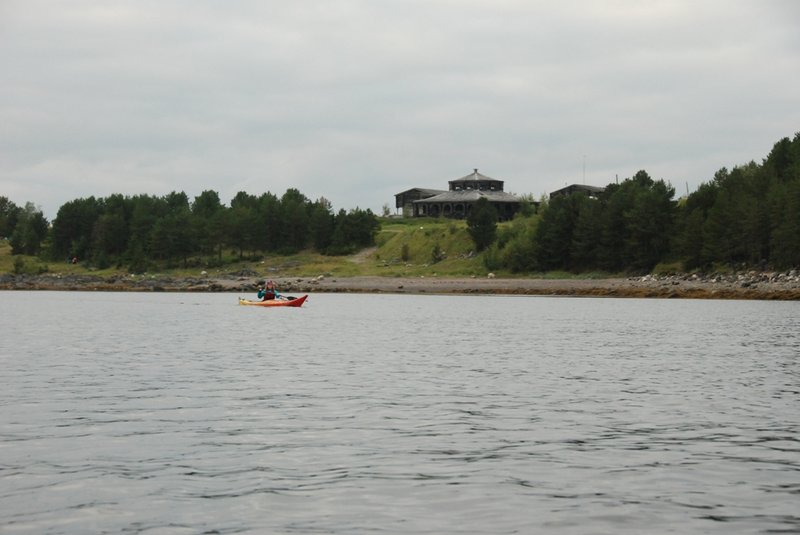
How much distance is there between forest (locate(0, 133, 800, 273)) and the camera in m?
96.1

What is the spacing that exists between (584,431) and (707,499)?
232 inches

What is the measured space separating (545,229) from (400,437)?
97.5m

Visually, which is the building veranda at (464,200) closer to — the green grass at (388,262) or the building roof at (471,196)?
the building roof at (471,196)

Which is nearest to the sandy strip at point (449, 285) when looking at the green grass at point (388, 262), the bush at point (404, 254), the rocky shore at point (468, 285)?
the rocky shore at point (468, 285)

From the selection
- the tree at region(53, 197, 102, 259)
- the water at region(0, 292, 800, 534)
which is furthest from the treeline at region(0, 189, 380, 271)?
the water at region(0, 292, 800, 534)

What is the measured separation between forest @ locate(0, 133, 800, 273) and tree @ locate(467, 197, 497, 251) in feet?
0.47

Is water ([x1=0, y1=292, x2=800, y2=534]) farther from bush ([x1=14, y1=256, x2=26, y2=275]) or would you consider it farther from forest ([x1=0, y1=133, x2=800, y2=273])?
bush ([x1=14, y1=256, x2=26, y2=275])

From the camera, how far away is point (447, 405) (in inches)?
939

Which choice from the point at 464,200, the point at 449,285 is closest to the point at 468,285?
the point at 449,285

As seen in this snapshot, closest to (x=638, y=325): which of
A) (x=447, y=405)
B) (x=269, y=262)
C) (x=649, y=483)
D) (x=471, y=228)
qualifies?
(x=447, y=405)

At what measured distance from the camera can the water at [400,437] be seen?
13375 mm

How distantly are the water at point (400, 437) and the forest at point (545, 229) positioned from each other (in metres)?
56.0

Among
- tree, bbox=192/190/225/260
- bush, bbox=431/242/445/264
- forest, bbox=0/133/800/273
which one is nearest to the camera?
forest, bbox=0/133/800/273

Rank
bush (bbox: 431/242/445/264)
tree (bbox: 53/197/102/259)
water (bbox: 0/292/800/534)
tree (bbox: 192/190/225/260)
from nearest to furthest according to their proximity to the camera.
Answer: water (bbox: 0/292/800/534) → bush (bbox: 431/242/445/264) → tree (bbox: 192/190/225/260) → tree (bbox: 53/197/102/259)
